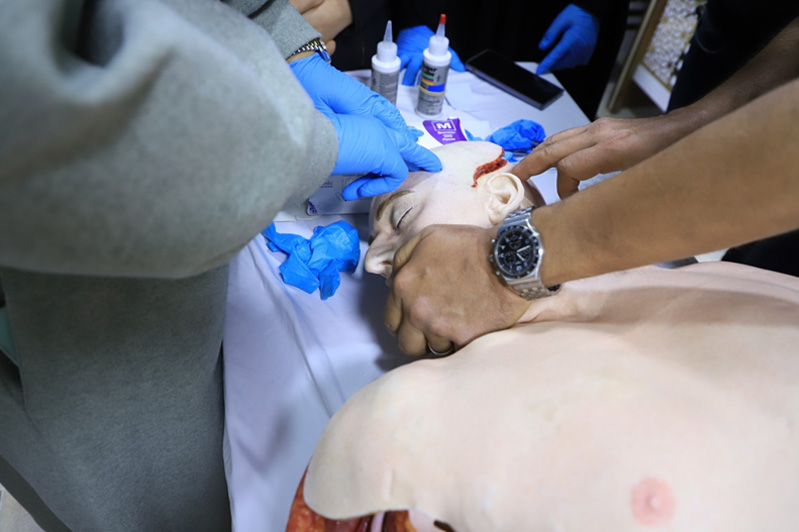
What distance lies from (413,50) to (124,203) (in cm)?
146

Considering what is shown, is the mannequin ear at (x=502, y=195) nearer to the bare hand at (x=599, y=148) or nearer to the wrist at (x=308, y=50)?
the bare hand at (x=599, y=148)

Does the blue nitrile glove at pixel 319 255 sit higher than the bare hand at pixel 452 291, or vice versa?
the bare hand at pixel 452 291

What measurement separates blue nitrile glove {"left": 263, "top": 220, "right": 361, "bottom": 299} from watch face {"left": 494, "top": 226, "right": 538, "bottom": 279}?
48 centimetres

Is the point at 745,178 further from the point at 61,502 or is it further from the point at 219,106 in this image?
the point at 61,502

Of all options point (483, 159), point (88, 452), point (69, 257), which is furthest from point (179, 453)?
point (483, 159)

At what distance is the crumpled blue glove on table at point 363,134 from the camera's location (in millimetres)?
959

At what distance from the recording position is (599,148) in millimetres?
1104

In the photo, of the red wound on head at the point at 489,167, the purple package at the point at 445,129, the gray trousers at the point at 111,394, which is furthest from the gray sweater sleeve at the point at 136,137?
the purple package at the point at 445,129

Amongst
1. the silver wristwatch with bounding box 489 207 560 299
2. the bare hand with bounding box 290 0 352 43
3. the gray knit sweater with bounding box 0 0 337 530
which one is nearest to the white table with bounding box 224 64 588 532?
the gray knit sweater with bounding box 0 0 337 530

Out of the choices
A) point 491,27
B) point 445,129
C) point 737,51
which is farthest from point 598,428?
point 491,27

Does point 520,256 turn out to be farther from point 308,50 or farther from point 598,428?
point 308,50

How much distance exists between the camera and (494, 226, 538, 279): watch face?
2.54 feet

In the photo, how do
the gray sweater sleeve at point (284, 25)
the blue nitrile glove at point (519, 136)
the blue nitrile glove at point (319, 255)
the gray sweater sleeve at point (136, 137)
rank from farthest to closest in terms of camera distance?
the blue nitrile glove at point (519, 136)
the blue nitrile glove at point (319, 255)
the gray sweater sleeve at point (284, 25)
the gray sweater sleeve at point (136, 137)

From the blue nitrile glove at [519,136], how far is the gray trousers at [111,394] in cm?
99
